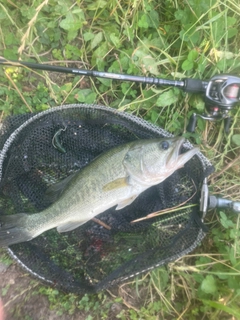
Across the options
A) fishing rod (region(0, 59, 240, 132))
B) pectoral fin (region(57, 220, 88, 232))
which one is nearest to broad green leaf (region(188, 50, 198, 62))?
fishing rod (region(0, 59, 240, 132))

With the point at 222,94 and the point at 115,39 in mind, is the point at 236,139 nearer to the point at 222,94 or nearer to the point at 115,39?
the point at 222,94

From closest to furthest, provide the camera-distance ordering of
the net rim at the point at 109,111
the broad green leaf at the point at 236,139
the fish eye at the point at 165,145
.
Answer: the fish eye at the point at 165,145 → the net rim at the point at 109,111 → the broad green leaf at the point at 236,139

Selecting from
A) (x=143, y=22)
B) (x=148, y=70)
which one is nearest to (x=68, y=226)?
(x=148, y=70)

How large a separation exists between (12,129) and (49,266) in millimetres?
1037

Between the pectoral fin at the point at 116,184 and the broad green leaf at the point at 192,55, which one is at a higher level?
the broad green leaf at the point at 192,55

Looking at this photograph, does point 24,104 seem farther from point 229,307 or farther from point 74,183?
point 229,307

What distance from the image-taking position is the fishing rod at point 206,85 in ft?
7.80

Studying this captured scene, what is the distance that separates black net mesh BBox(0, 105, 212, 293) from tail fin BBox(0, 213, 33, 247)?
0.43ft

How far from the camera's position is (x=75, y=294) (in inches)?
106

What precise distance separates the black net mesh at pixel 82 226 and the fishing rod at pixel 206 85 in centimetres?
25

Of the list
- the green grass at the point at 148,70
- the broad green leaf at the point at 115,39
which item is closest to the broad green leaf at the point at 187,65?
the green grass at the point at 148,70

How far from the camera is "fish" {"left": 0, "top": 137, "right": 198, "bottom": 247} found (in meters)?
2.29

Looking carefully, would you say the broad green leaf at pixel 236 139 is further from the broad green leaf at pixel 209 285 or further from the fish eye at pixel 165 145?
the broad green leaf at pixel 209 285

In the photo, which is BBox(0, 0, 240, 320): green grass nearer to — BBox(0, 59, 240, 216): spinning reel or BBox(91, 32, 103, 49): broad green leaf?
BBox(91, 32, 103, 49): broad green leaf
